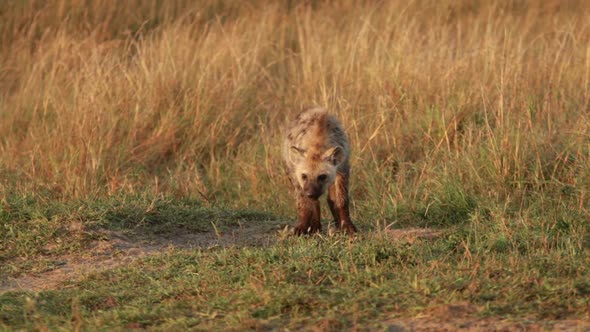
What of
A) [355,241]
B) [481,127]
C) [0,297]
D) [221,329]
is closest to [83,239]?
[0,297]

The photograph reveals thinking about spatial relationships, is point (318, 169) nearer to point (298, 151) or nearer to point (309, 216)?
point (298, 151)

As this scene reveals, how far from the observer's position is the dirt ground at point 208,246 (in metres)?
4.26

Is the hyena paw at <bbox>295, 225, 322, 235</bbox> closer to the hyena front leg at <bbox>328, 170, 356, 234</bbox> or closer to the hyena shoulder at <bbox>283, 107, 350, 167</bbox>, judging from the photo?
the hyena front leg at <bbox>328, 170, 356, 234</bbox>

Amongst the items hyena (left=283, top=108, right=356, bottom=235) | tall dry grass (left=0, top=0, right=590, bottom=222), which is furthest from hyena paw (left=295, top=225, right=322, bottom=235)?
tall dry grass (left=0, top=0, right=590, bottom=222)

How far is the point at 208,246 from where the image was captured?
20.2ft

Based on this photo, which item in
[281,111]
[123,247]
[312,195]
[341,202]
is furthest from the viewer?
[281,111]

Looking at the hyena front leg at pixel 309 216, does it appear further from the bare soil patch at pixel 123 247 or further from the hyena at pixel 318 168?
the bare soil patch at pixel 123 247

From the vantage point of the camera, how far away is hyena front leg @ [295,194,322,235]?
6449 mm

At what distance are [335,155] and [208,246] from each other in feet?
3.23

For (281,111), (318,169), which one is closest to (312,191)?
(318,169)

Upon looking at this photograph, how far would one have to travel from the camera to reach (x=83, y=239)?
6.07m

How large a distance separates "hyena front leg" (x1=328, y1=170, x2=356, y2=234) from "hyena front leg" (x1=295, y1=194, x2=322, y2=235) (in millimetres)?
130

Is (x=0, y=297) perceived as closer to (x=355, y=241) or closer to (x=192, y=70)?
(x=355, y=241)

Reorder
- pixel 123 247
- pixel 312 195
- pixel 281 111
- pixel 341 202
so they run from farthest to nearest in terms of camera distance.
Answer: pixel 281 111 → pixel 341 202 → pixel 312 195 → pixel 123 247
